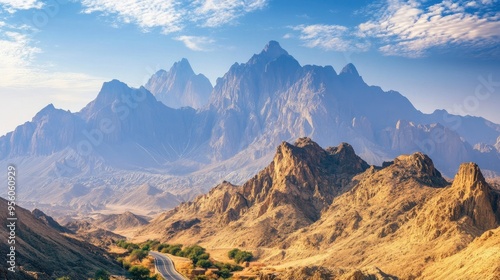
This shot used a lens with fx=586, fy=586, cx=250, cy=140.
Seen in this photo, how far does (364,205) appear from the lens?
138625 millimetres

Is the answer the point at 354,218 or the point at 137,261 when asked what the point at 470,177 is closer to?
the point at 354,218

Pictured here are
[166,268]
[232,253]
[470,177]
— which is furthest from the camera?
[232,253]

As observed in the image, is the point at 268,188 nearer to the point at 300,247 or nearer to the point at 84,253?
the point at 300,247

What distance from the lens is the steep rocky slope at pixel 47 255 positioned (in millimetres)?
73438

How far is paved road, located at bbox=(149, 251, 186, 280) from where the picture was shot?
334 feet

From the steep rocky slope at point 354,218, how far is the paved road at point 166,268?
22.3 m

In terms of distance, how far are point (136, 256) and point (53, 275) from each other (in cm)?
4956

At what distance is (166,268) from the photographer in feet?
367

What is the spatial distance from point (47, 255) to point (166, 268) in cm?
3181

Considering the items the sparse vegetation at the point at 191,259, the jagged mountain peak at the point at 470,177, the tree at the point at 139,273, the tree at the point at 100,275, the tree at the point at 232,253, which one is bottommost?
the tree at the point at 232,253

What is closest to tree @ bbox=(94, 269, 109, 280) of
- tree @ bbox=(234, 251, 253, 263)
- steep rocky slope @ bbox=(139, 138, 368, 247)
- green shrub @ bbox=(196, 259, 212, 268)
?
Result: green shrub @ bbox=(196, 259, 212, 268)

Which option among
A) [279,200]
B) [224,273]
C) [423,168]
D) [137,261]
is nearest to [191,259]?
[137,261]

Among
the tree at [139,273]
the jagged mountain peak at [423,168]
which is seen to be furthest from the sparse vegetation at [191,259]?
the jagged mountain peak at [423,168]

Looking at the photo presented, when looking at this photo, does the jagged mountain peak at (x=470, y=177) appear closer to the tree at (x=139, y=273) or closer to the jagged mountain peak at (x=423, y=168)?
the jagged mountain peak at (x=423, y=168)
